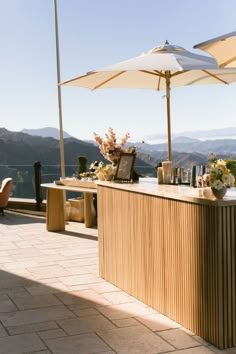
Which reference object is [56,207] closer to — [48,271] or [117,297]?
[48,271]

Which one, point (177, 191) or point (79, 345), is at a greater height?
point (177, 191)

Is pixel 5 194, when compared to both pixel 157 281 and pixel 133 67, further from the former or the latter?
pixel 157 281

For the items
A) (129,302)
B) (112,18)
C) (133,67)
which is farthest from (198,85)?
(112,18)

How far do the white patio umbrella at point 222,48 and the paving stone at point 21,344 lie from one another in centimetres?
243

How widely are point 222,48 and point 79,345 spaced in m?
2.42

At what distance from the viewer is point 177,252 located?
13.1ft

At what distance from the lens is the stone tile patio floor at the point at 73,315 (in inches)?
143

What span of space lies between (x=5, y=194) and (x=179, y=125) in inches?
170

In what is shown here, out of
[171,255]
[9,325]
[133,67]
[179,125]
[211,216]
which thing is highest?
[133,67]

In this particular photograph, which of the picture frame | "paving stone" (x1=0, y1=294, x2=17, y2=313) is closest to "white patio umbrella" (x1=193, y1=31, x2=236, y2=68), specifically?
the picture frame

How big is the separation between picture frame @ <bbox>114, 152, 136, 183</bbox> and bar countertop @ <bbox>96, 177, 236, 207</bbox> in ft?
0.36

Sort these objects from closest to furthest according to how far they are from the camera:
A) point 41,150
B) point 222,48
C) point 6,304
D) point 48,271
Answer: point 222,48 < point 6,304 < point 48,271 < point 41,150

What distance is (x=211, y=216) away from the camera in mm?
3557

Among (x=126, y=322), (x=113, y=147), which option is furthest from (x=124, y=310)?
(x=113, y=147)
